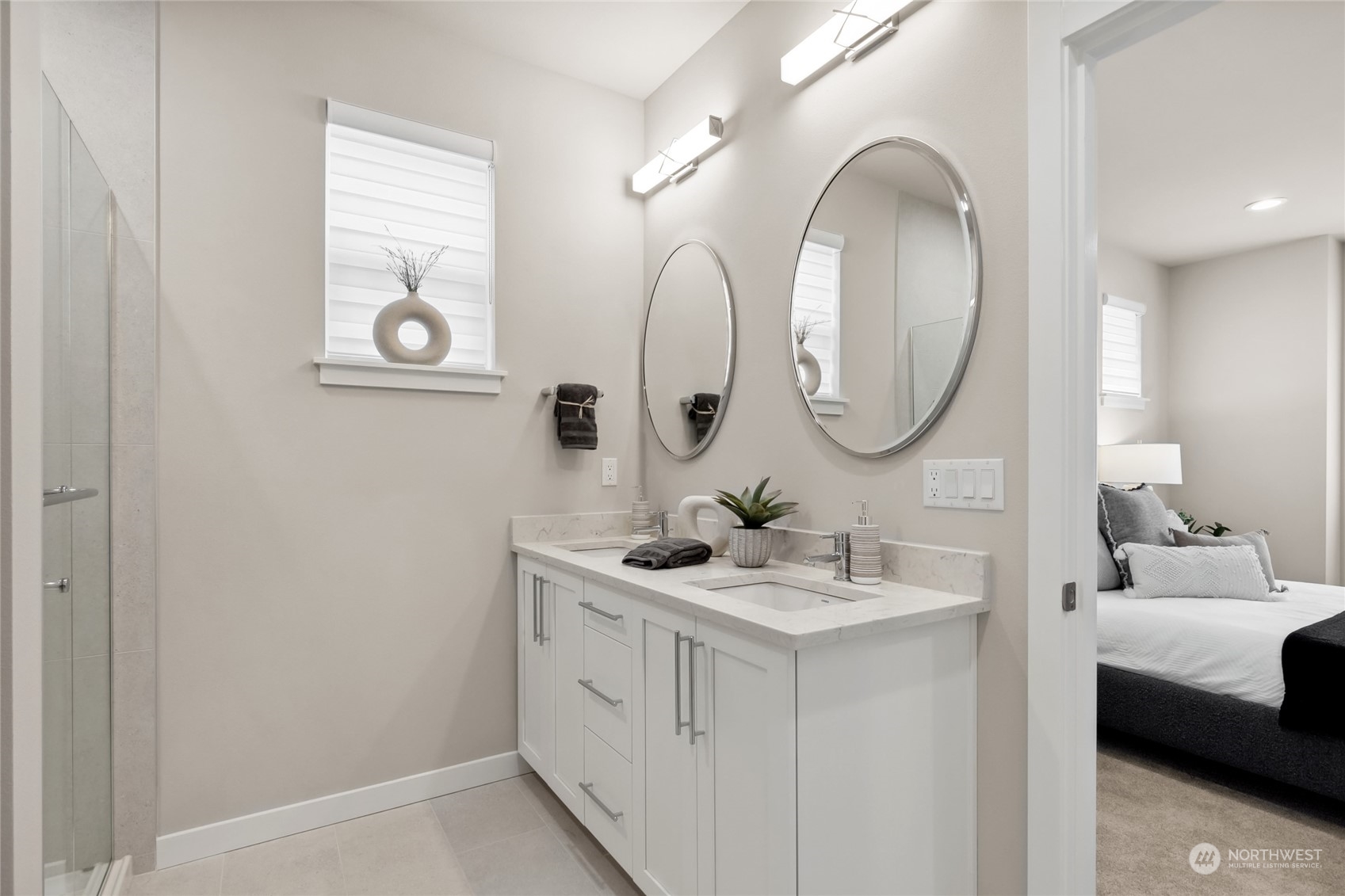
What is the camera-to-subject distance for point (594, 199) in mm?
2760

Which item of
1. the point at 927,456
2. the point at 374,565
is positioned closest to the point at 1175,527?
the point at 927,456

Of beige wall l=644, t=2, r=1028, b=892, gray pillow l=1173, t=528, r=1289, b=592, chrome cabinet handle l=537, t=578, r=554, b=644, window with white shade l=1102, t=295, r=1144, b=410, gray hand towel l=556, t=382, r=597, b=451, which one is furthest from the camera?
window with white shade l=1102, t=295, r=1144, b=410

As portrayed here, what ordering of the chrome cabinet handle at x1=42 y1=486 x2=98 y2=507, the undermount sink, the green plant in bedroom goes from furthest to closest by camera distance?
the green plant in bedroom → the undermount sink → the chrome cabinet handle at x1=42 y1=486 x2=98 y2=507

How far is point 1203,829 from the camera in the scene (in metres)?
2.21

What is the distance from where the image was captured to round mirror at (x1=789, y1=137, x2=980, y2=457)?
1.61 meters

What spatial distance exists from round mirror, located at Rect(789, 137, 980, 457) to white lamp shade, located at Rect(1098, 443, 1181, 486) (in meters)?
3.16

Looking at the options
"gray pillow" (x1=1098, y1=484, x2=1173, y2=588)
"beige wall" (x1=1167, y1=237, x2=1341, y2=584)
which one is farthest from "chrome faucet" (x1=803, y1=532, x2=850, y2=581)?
"beige wall" (x1=1167, y1=237, x2=1341, y2=584)

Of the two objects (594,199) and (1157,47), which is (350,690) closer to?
(594,199)

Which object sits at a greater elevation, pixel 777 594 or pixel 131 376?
pixel 131 376

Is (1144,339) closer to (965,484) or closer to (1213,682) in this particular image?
(1213,682)

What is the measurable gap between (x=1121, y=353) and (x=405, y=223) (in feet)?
14.7

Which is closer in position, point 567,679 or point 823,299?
point 823,299

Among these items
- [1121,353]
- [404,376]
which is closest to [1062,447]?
[404,376]

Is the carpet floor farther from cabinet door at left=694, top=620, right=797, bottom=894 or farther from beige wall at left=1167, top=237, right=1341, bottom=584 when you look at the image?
beige wall at left=1167, top=237, right=1341, bottom=584
